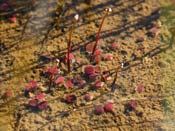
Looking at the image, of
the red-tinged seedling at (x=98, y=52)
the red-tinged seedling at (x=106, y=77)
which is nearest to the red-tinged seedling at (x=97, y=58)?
the red-tinged seedling at (x=98, y=52)

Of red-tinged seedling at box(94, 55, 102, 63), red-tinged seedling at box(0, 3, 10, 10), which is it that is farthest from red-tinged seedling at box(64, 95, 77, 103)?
red-tinged seedling at box(0, 3, 10, 10)

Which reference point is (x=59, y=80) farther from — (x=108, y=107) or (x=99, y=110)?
(x=108, y=107)

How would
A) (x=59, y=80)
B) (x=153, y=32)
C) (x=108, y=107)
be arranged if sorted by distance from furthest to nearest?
(x=153, y=32), (x=59, y=80), (x=108, y=107)

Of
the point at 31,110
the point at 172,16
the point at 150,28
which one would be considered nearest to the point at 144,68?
the point at 150,28

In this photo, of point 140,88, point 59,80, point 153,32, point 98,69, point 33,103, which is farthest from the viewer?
point 153,32

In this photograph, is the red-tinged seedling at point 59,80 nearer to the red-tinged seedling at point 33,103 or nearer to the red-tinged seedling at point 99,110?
the red-tinged seedling at point 33,103

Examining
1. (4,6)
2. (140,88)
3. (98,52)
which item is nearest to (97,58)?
(98,52)

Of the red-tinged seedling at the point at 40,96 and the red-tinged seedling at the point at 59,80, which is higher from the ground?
the red-tinged seedling at the point at 59,80

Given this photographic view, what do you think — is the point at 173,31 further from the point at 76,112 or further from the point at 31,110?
the point at 31,110
